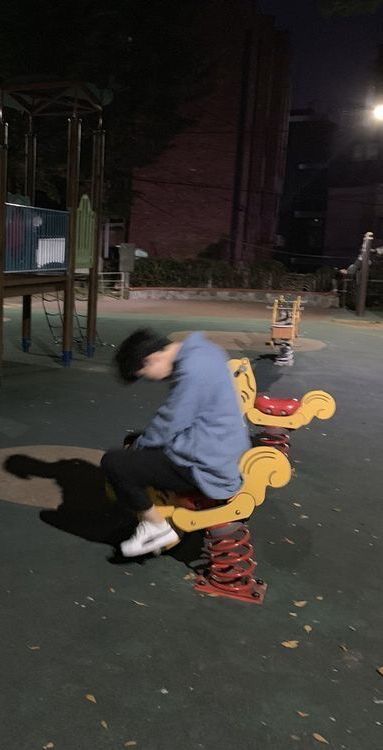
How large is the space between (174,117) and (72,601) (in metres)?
24.6

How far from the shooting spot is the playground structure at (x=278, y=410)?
19.7 ft

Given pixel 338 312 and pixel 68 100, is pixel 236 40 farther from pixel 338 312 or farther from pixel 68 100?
pixel 68 100

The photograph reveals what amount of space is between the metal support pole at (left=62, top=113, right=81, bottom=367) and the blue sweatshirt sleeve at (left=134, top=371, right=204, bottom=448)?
286 inches

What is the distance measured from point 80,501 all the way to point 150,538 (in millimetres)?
1317

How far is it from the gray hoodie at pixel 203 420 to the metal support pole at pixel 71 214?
731 centimetres

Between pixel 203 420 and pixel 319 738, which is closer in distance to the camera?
pixel 319 738

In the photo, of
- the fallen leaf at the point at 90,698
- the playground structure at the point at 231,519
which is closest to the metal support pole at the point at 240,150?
the playground structure at the point at 231,519

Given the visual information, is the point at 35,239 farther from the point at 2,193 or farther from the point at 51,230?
the point at 2,193

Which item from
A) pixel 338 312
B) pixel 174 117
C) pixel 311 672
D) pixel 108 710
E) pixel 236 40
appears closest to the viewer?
pixel 108 710

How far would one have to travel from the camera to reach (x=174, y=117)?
25578 mm

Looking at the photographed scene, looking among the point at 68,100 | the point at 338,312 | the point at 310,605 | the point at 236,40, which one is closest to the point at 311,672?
the point at 310,605

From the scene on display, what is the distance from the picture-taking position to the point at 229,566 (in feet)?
12.3

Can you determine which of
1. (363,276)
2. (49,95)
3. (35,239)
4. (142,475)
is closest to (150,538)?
(142,475)

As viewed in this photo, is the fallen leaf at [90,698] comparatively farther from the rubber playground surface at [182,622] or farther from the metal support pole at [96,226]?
the metal support pole at [96,226]
